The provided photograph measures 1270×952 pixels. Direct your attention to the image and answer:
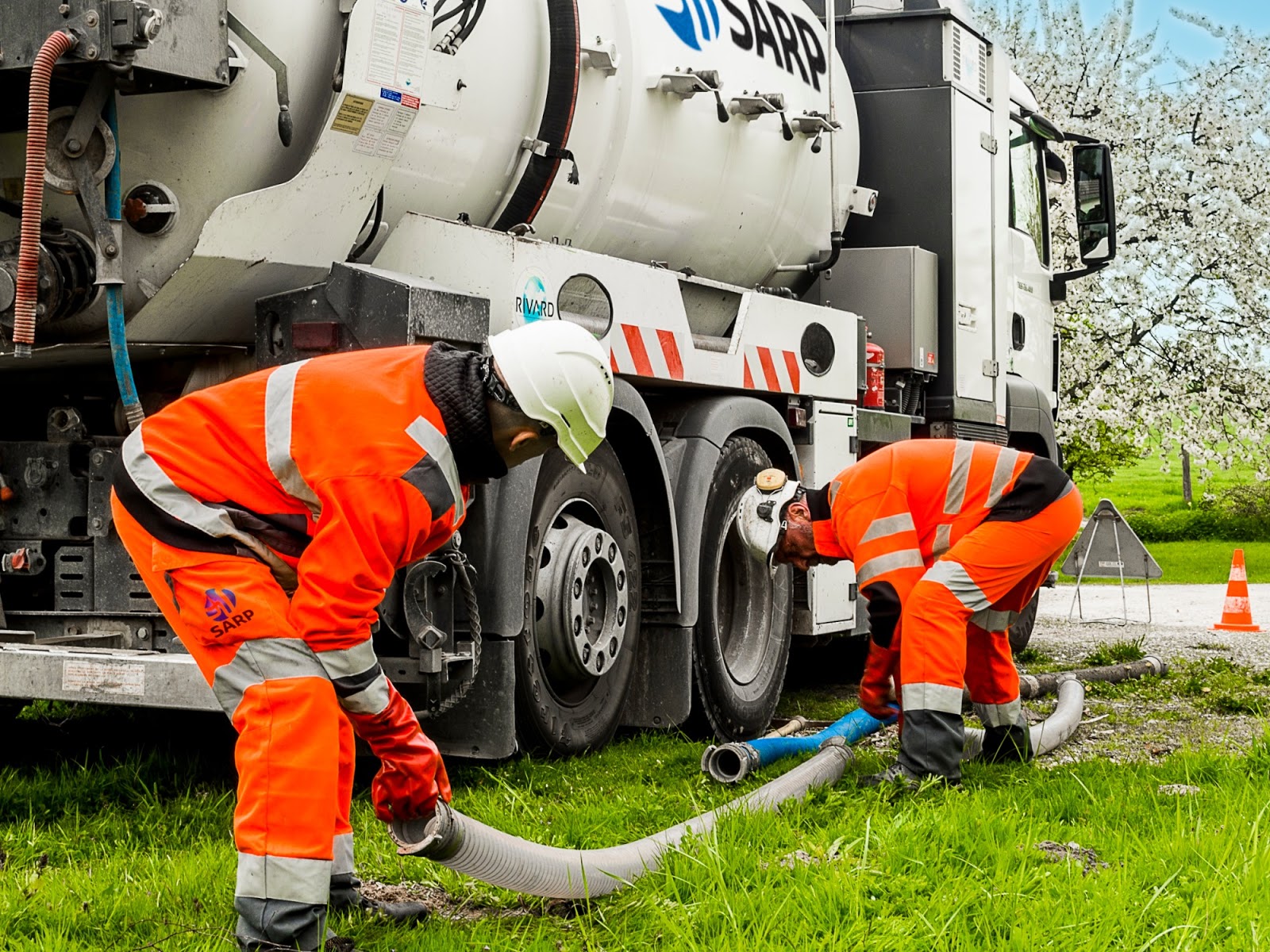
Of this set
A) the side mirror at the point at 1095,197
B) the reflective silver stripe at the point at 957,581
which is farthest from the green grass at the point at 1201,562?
the reflective silver stripe at the point at 957,581

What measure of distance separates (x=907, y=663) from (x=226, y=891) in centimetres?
219

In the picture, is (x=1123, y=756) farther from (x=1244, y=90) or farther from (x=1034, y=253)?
(x=1244, y=90)

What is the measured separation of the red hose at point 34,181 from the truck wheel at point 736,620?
296 centimetres

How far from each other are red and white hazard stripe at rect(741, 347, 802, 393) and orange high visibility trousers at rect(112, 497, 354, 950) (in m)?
3.45

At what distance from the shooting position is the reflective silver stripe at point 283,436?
126 inches

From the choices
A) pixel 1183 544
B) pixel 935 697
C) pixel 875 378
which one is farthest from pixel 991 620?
pixel 1183 544

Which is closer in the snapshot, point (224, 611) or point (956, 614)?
point (224, 611)

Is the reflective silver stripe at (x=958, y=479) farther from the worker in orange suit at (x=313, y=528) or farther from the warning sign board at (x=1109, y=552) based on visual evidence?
the warning sign board at (x=1109, y=552)

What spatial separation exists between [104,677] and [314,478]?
1488mm

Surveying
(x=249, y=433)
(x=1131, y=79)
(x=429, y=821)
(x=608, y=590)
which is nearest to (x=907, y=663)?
(x=608, y=590)

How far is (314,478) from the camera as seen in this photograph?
3.13m

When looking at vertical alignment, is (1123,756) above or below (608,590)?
below

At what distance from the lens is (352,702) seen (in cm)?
323

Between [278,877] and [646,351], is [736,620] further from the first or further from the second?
[278,877]
